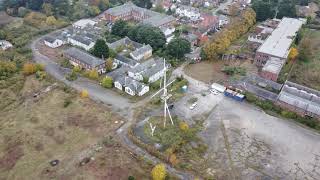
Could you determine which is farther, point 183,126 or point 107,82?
point 107,82

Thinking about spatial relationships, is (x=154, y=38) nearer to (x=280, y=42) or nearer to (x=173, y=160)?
(x=280, y=42)

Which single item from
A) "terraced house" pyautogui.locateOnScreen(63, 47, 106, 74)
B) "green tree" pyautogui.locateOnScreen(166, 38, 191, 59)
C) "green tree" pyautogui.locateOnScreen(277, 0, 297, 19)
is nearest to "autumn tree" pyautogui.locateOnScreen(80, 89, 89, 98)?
"terraced house" pyautogui.locateOnScreen(63, 47, 106, 74)

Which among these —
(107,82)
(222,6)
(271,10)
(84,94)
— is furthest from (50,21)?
(271,10)

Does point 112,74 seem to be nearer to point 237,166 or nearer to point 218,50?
point 218,50

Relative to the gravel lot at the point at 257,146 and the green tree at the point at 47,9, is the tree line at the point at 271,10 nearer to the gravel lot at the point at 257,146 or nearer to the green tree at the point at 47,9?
the gravel lot at the point at 257,146

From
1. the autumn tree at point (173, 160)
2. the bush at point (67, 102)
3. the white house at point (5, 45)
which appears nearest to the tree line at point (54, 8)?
the white house at point (5, 45)

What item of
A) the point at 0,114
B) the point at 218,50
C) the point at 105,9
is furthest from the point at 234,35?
the point at 0,114
